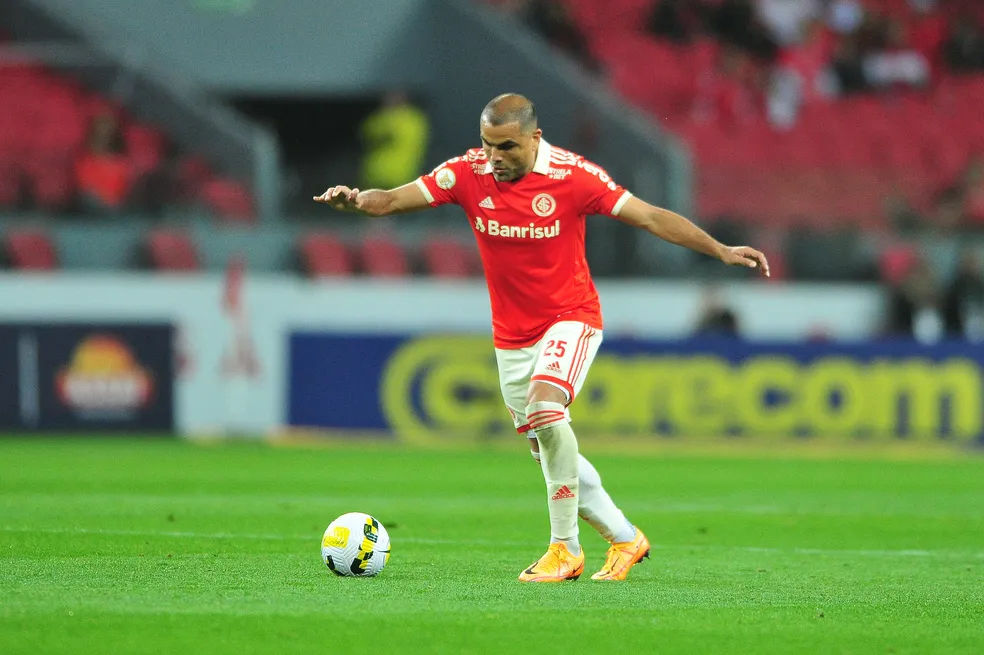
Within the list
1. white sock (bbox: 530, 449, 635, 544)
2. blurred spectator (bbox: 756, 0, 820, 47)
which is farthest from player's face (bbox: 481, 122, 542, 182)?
blurred spectator (bbox: 756, 0, 820, 47)

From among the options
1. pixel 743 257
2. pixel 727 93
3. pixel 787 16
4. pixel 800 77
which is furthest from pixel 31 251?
pixel 787 16

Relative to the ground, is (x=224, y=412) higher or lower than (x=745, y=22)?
lower

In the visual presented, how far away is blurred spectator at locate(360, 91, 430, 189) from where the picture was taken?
23.1 meters

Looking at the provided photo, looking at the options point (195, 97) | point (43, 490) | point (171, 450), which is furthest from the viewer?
point (195, 97)

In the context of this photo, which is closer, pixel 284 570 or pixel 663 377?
pixel 284 570

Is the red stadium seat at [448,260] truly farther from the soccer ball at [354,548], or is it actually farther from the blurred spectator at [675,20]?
the soccer ball at [354,548]

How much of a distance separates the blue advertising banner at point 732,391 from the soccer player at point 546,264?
10167mm

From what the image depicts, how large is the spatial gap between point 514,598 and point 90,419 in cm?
1262

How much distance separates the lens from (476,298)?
20.2 m

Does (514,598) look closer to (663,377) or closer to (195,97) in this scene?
(663,377)

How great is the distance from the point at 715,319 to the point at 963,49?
39.1ft

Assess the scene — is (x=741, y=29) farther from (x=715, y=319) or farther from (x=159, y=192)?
(x=159, y=192)

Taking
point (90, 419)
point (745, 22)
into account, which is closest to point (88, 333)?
point (90, 419)

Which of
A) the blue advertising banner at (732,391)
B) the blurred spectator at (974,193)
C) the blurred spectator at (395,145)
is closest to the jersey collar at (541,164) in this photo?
the blue advertising banner at (732,391)
